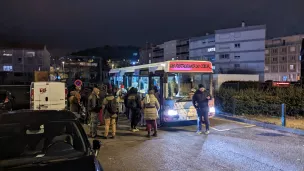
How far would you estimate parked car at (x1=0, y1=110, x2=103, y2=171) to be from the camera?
12.3ft

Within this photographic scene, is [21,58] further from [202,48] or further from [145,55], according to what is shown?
[145,55]

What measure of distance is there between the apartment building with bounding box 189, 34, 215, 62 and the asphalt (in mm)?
66121

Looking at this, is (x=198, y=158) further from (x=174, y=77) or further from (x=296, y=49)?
(x=296, y=49)

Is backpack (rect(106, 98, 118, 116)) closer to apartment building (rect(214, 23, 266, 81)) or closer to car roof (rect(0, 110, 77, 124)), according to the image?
car roof (rect(0, 110, 77, 124))

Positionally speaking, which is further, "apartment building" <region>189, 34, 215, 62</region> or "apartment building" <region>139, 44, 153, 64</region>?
"apartment building" <region>139, 44, 153, 64</region>

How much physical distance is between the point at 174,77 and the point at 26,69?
2793 inches

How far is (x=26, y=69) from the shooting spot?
2948 inches

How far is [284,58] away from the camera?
89812 mm

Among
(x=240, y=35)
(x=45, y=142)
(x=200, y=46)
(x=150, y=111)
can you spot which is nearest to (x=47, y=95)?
(x=150, y=111)

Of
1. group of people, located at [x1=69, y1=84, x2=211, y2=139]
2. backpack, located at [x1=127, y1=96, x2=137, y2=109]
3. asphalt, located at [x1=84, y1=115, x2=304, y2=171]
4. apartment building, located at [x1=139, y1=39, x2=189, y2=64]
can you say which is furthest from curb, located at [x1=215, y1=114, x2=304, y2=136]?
apartment building, located at [x1=139, y1=39, x2=189, y2=64]

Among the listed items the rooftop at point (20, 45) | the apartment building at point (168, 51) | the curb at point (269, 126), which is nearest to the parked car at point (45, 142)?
the curb at point (269, 126)

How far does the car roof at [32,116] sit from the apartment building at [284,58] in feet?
289

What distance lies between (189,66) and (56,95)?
7.04 meters

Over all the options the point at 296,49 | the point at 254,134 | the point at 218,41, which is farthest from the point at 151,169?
the point at 296,49
